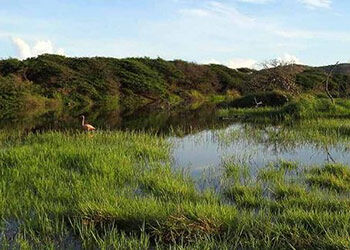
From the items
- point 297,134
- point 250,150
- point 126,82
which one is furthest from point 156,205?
point 126,82

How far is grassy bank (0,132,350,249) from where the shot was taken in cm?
544

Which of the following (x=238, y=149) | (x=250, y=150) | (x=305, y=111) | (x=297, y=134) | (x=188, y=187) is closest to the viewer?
(x=188, y=187)

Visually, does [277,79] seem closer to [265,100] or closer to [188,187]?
[265,100]

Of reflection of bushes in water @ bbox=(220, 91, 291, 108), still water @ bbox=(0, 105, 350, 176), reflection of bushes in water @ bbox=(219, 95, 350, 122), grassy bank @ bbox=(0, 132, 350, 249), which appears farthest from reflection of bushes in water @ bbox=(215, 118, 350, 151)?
reflection of bushes in water @ bbox=(220, 91, 291, 108)

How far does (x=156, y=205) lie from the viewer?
6.26m

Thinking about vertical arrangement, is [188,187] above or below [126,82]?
below

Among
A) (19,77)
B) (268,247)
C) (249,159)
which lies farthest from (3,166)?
(19,77)

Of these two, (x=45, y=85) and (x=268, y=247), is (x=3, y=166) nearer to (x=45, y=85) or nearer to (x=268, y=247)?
(x=268, y=247)

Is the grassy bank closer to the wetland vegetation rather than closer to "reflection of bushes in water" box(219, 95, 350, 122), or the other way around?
the wetland vegetation

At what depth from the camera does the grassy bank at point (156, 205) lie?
17.8 ft

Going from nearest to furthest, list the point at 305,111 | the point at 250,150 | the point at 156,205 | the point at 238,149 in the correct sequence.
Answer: the point at 156,205 → the point at 250,150 → the point at 238,149 → the point at 305,111

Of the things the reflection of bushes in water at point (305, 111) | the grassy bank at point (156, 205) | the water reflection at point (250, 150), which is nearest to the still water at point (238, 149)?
the water reflection at point (250, 150)

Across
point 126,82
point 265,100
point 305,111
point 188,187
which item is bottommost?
point 188,187

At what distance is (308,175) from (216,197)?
2340 millimetres
